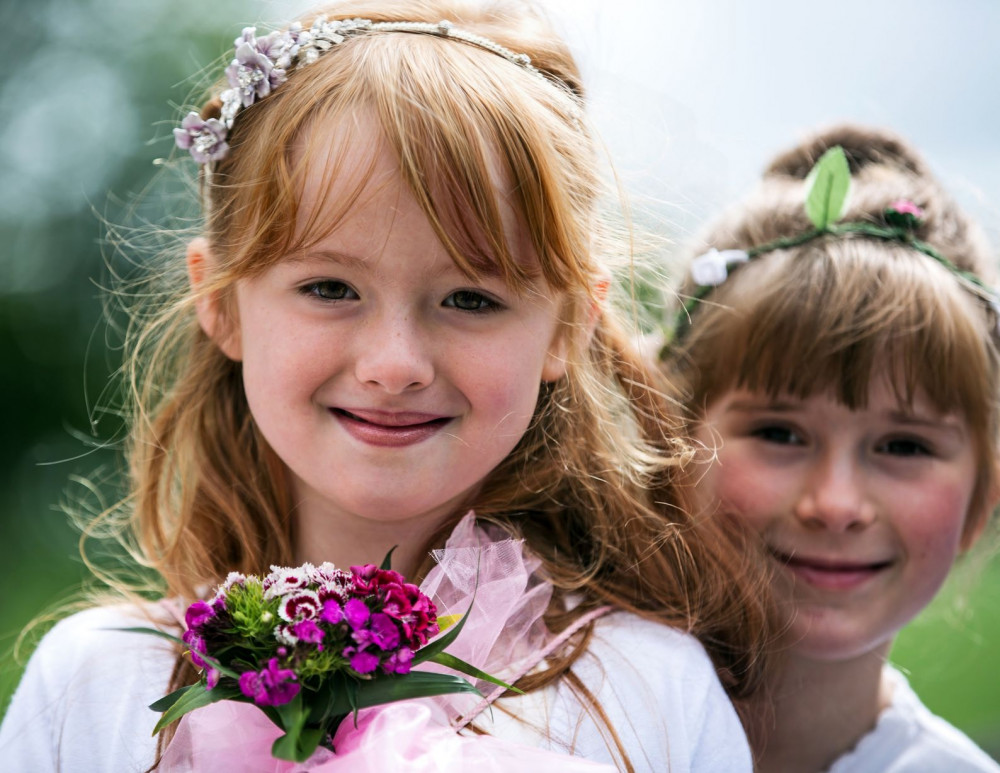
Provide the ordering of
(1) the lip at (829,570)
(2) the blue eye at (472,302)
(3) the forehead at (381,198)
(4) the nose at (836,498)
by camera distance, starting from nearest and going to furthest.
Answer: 1. (3) the forehead at (381,198)
2. (2) the blue eye at (472,302)
3. (4) the nose at (836,498)
4. (1) the lip at (829,570)

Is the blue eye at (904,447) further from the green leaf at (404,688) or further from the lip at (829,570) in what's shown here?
the green leaf at (404,688)

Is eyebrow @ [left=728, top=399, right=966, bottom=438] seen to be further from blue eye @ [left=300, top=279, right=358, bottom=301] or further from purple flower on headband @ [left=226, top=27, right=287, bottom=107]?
purple flower on headband @ [left=226, top=27, right=287, bottom=107]

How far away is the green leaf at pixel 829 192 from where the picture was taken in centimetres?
278

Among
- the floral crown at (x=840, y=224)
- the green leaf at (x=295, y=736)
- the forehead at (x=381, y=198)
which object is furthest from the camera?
the floral crown at (x=840, y=224)

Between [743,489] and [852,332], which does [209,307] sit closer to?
[743,489]

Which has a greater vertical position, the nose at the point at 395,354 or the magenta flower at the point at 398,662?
the nose at the point at 395,354

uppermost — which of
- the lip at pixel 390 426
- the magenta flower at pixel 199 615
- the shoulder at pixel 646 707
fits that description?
the lip at pixel 390 426

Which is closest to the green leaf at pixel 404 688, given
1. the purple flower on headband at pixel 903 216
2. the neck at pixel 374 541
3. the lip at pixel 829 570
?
the neck at pixel 374 541

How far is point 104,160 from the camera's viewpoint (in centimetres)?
764

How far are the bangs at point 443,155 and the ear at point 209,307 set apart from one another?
0.66ft

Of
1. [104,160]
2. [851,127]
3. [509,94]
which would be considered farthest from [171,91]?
[509,94]

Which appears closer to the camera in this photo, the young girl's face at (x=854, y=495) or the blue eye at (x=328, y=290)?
the blue eye at (x=328, y=290)

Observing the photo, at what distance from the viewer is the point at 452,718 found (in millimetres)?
1987

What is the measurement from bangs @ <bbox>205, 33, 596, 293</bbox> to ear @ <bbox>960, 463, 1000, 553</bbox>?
1330mm
